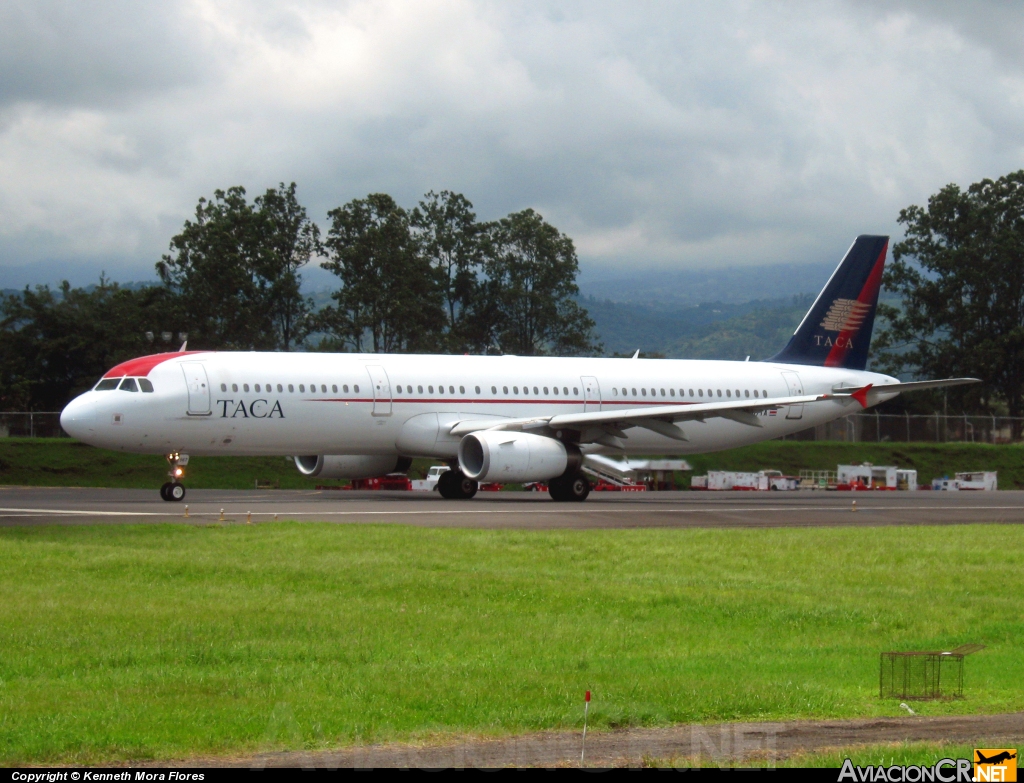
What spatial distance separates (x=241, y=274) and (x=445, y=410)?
3984 centimetres

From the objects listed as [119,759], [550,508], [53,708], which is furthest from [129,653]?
[550,508]

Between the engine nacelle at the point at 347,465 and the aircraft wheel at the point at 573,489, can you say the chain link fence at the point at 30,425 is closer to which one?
the engine nacelle at the point at 347,465

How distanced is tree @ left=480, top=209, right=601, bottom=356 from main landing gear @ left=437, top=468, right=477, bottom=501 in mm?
49467

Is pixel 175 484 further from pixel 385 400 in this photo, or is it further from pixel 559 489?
pixel 559 489

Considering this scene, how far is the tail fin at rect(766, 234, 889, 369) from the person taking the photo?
42719 millimetres

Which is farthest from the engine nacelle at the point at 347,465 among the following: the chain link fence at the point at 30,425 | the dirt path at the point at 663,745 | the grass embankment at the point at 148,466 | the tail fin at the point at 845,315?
the dirt path at the point at 663,745

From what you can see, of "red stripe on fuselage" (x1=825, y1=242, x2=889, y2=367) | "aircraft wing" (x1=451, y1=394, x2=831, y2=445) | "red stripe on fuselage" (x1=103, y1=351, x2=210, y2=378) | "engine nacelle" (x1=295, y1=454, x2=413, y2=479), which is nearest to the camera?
"red stripe on fuselage" (x1=103, y1=351, x2=210, y2=378)

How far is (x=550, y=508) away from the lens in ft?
94.7

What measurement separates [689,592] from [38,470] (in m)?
37.0

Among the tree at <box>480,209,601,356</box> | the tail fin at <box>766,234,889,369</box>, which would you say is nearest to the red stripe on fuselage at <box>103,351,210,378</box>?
the tail fin at <box>766,234,889,369</box>

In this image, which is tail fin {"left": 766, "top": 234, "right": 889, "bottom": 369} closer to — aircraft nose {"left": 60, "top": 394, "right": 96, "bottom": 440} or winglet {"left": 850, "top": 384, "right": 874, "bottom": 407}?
winglet {"left": 850, "top": 384, "right": 874, "bottom": 407}

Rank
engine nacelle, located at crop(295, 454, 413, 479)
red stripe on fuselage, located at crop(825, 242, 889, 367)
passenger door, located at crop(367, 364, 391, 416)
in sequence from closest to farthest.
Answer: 1. passenger door, located at crop(367, 364, 391, 416)
2. engine nacelle, located at crop(295, 454, 413, 479)
3. red stripe on fuselage, located at crop(825, 242, 889, 367)

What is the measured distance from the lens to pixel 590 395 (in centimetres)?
3684

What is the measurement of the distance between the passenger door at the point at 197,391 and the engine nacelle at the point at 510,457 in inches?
262
